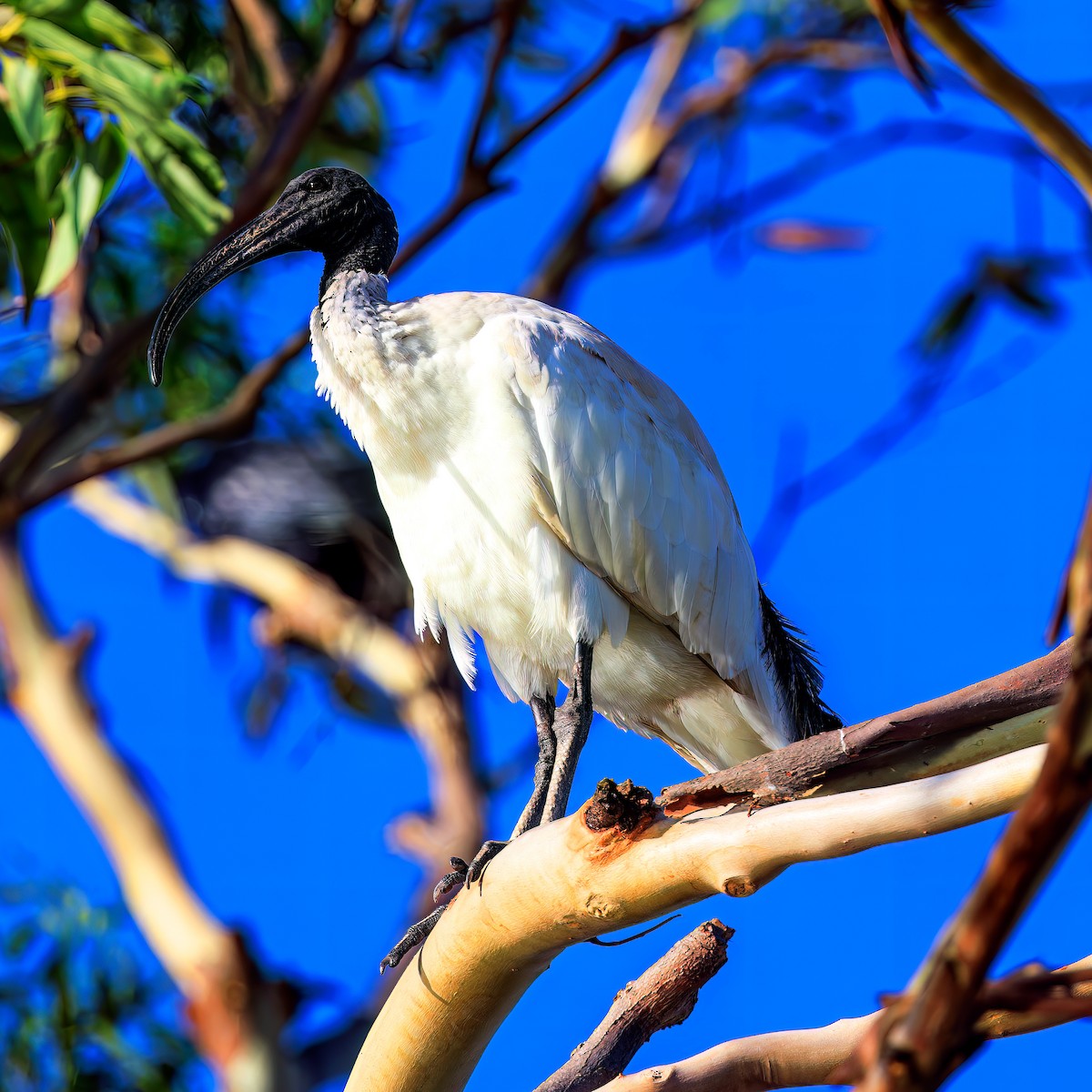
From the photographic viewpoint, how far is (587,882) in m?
2.04

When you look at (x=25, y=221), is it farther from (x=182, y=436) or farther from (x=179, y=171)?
(x=182, y=436)

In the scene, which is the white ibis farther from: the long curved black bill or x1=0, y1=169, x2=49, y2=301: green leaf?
x1=0, y1=169, x2=49, y2=301: green leaf

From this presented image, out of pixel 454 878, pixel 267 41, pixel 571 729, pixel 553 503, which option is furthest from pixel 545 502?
pixel 267 41

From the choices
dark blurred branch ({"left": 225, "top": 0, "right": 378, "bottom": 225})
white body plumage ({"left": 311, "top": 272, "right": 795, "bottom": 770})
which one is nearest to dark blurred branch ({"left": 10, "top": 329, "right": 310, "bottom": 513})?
dark blurred branch ({"left": 225, "top": 0, "right": 378, "bottom": 225})

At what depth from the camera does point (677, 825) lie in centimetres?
195

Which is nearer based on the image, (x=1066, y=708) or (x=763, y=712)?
(x=1066, y=708)

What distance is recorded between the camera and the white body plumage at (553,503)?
3.07m

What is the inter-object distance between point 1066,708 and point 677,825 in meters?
1.06

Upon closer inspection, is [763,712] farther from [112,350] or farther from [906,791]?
[112,350]

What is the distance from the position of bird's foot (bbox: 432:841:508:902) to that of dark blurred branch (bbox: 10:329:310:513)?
2.20 metres

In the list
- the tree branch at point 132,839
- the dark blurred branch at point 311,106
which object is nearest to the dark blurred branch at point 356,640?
the tree branch at point 132,839

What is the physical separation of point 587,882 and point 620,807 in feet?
0.45

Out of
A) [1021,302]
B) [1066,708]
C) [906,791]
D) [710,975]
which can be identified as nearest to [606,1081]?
[710,975]

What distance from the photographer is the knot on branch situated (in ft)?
6.44
